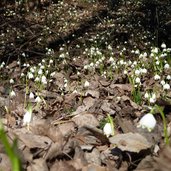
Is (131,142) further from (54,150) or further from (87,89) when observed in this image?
(87,89)

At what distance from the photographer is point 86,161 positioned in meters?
2.08

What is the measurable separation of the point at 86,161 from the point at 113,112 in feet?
5.22

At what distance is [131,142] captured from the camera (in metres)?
2.09

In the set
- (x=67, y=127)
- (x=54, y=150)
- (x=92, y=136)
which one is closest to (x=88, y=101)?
(x=67, y=127)

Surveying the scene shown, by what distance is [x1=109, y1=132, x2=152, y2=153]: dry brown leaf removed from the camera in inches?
79.4

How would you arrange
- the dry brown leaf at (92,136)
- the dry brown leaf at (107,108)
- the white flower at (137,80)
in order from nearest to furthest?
the dry brown leaf at (92,136) → the dry brown leaf at (107,108) → the white flower at (137,80)

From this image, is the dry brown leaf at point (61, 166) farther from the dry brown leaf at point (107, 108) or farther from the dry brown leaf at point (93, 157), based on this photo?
the dry brown leaf at point (107, 108)

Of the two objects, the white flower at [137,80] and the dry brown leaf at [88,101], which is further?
the white flower at [137,80]

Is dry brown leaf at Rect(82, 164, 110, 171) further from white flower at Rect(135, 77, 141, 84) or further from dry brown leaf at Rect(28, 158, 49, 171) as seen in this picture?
white flower at Rect(135, 77, 141, 84)

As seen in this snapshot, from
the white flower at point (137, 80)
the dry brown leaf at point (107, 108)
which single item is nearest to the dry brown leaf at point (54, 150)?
the dry brown leaf at point (107, 108)

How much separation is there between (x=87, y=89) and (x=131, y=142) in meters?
3.01

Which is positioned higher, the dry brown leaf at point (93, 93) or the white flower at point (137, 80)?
the white flower at point (137, 80)

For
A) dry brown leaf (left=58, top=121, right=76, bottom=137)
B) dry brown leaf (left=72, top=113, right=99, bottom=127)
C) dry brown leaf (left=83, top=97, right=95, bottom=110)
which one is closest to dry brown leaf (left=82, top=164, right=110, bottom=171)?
dry brown leaf (left=58, top=121, right=76, bottom=137)

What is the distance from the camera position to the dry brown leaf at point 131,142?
2.02m
